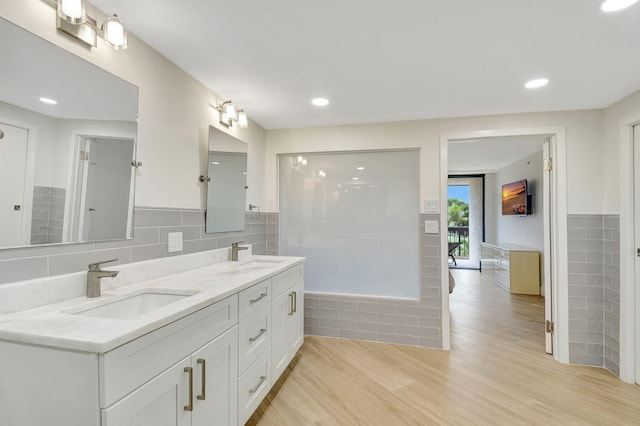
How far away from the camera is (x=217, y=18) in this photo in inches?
58.0

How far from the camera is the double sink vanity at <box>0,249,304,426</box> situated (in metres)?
0.86

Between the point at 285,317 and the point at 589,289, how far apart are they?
2.63 metres

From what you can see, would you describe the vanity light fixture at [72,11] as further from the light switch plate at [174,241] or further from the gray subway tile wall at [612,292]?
the gray subway tile wall at [612,292]

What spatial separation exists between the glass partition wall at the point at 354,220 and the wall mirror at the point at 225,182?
0.70 metres

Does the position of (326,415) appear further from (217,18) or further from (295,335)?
(217,18)

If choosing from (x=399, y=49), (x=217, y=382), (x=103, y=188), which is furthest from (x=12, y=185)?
(x=399, y=49)

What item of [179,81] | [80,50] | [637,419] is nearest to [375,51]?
[179,81]

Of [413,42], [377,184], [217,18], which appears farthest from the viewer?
[377,184]

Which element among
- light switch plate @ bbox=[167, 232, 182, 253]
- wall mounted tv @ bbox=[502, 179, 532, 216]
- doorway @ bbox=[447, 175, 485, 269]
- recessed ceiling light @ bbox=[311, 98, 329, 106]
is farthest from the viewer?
doorway @ bbox=[447, 175, 485, 269]

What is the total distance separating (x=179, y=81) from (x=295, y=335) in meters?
2.12

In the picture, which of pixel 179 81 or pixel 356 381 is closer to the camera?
pixel 179 81

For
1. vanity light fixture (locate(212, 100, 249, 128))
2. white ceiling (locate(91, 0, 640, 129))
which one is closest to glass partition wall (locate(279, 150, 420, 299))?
white ceiling (locate(91, 0, 640, 129))

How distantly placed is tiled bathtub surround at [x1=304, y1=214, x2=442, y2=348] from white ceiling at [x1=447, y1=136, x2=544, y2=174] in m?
1.61

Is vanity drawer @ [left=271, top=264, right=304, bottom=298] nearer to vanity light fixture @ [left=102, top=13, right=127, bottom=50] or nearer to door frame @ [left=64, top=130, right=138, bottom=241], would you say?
door frame @ [left=64, top=130, right=138, bottom=241]
